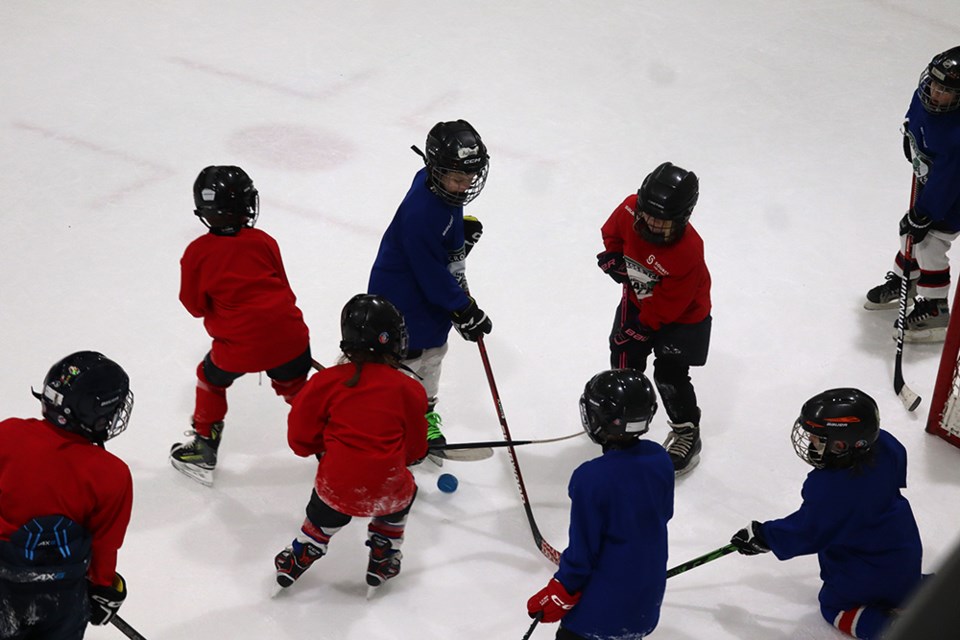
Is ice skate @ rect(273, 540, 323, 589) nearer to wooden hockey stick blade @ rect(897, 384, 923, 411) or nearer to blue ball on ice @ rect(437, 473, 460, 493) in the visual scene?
blue ball on ice @ rect(437, 473, 460, 493)

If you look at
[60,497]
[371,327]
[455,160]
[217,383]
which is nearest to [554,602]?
[371,327]

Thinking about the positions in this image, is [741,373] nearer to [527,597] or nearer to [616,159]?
[527,597]

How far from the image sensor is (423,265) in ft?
8.63

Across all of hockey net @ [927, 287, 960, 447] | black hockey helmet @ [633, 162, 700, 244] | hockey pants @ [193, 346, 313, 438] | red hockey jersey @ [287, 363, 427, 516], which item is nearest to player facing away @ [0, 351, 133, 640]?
red hockey jersey @ [287, 363, 427, 516]

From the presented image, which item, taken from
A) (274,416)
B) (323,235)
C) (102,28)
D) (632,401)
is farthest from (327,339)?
(102,28)

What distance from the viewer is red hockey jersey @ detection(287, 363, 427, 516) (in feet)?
7.28

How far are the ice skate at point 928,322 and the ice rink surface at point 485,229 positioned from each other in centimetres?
9

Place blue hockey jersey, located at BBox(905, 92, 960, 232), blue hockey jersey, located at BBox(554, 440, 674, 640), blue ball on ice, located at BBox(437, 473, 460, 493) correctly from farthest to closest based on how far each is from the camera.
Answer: blue hockey jersey, located at BBox(905, 92, 960, 232) < blue ball on ice, located at BBox(437, 473, 460, 493) < blue hockey jersey, located at BBox(554, 440, 674, 640)

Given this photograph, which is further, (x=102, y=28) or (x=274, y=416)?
(x=102, y=28)

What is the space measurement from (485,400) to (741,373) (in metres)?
0.84

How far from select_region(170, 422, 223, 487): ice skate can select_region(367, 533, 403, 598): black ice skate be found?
1.86ft

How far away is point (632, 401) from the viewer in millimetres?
1976

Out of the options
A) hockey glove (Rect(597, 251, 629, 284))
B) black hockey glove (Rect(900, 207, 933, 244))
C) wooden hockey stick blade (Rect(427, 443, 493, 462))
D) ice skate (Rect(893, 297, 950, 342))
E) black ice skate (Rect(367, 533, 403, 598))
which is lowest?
black ice skate (Rect(367, 533, 403, 598))

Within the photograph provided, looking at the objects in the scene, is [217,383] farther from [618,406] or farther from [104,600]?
[618,406]
